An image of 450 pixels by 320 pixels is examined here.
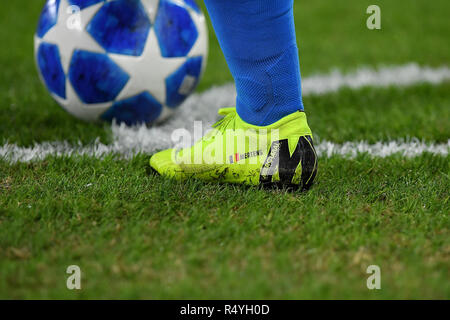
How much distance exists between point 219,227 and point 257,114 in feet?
1.71

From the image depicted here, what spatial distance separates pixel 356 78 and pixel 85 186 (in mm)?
2654

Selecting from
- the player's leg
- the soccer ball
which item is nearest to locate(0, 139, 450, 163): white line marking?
the soccer ball

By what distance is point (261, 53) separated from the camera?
1716 mm

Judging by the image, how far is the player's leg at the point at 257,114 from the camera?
1686 millimetres

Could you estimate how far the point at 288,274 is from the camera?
1.34 meters

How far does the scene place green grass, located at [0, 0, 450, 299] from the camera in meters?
1.29

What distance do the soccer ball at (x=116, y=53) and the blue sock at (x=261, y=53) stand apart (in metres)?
0.72
